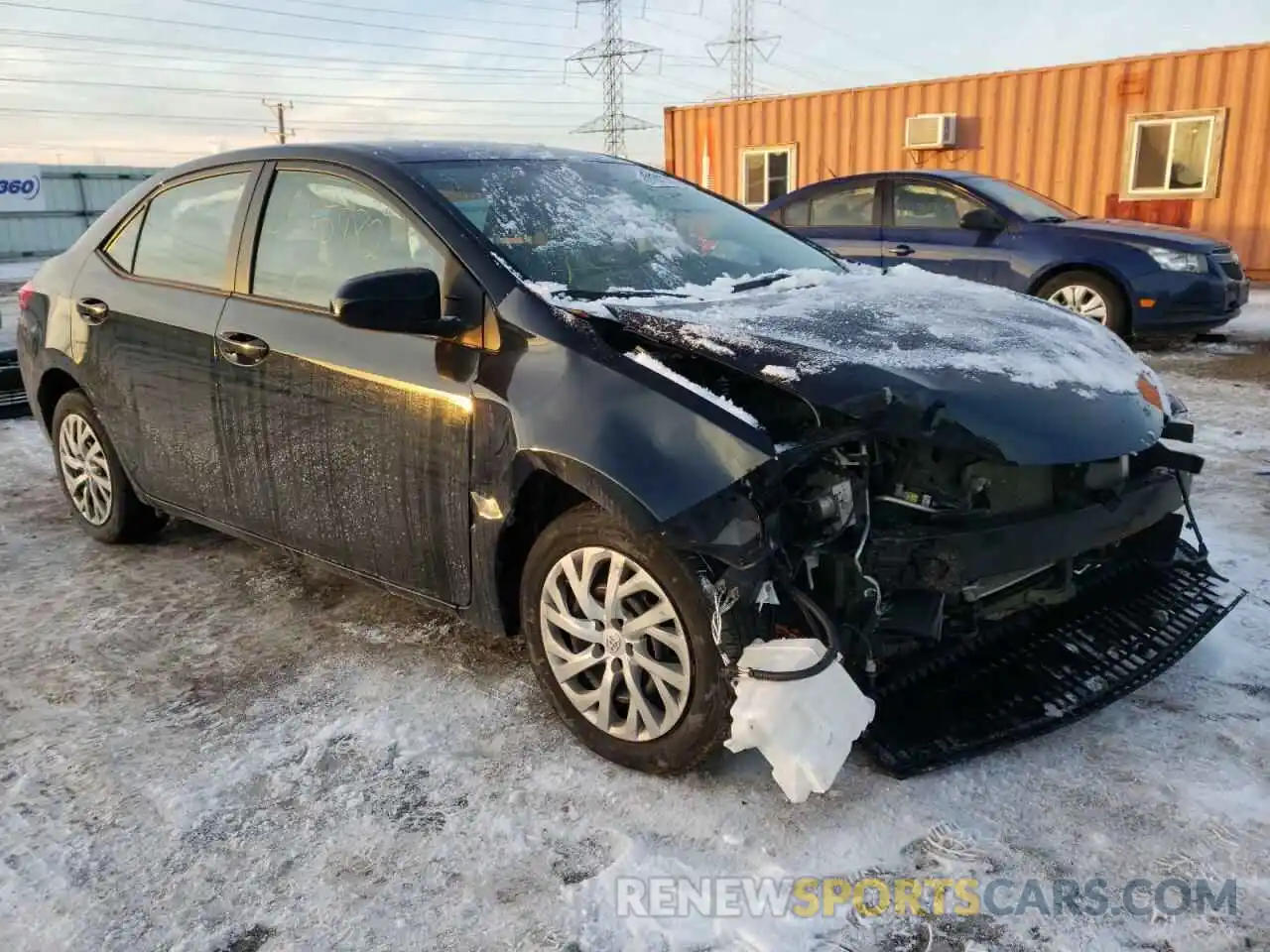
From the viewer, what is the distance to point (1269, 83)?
12.0 meters

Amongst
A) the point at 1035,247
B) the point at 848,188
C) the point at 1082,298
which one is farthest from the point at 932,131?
the point at 1082,298

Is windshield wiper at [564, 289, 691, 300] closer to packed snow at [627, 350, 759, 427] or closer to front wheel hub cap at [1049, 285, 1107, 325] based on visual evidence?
packed snow at [627, 350, 759, 427]

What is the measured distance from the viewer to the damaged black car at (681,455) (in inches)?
90.5

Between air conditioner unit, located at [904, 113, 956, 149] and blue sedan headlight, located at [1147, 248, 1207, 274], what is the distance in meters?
6.64

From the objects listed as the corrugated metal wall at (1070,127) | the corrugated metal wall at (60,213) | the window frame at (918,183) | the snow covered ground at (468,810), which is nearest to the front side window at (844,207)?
the window frame at (918,183)

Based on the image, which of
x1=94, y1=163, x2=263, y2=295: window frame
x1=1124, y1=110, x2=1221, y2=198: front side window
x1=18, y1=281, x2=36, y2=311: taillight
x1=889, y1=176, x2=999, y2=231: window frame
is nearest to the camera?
x1=94, y1=163, x2=263, y2=295: window frame

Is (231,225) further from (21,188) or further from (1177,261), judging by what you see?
(21,188)

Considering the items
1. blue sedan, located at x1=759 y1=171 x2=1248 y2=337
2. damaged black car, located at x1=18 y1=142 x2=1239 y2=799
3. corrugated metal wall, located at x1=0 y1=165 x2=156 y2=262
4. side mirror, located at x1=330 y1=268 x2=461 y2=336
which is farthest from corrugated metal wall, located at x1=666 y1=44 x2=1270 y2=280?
corrugated metal wall, located at x1=0 y1=165 x2=156 y2=262

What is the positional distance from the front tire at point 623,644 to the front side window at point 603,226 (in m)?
0.79

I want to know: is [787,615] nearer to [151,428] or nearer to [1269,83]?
[151,428]

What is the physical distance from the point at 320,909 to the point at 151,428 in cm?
229

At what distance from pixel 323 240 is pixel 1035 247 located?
6.73m

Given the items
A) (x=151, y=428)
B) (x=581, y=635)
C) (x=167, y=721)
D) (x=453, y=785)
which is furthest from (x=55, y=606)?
(x=581, y=635)

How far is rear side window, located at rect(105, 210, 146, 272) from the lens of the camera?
13.0 feet
